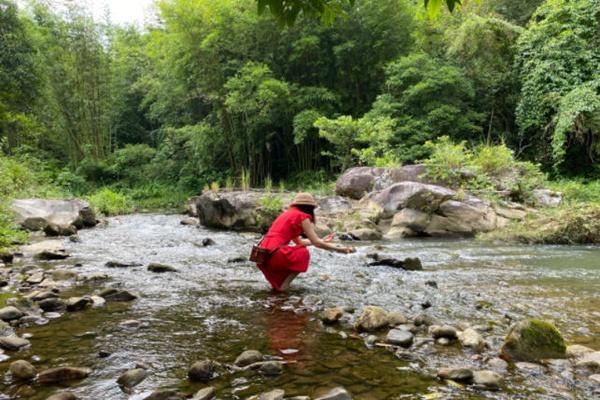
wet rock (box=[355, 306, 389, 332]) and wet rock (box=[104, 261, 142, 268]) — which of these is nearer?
wet rock (box=[355, 306, 389, 332])

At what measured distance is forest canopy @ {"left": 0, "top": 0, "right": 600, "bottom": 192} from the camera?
50.5ft

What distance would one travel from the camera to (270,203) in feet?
36.5

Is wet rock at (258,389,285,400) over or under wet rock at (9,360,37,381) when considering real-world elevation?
under

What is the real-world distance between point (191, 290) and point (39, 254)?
3583 millimetres

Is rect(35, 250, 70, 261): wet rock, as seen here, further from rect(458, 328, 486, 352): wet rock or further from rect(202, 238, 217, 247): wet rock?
rect(458, 328, 486, 352): wet rock

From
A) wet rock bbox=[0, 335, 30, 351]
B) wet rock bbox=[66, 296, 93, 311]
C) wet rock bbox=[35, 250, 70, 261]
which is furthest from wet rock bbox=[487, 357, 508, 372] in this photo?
wet rock bbox=[35, 250, 70, 261]

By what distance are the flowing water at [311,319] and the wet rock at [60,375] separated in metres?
0.07

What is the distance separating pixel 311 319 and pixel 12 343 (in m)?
2.24

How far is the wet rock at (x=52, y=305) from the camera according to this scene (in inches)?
159

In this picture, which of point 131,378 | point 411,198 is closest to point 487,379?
point 131,378

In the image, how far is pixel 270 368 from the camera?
271 cm

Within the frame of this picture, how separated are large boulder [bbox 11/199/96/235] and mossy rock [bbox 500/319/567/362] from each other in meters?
9.91

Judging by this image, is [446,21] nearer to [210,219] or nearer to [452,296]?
[210,219]

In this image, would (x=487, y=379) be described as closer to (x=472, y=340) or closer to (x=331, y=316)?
(x=472, y=340)
